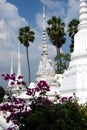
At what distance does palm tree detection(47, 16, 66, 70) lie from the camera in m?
46.6

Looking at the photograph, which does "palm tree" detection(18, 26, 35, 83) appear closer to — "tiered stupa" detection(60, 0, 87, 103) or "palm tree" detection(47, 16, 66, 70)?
"palm tree" detection(47, 16, 66, 70)

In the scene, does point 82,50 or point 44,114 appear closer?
point 44,114

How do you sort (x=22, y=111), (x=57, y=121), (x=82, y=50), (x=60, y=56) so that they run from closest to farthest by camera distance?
1. (x=57, y=121)
2. (x=22, y=111)
3. (x=82, y=50)
4. (x=60, y=56)

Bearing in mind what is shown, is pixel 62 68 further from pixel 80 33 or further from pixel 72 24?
pixel 80 33

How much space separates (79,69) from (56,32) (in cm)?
2125

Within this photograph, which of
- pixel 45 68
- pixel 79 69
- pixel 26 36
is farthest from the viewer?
pixel 26 36

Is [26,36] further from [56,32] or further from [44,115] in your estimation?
[44,115]

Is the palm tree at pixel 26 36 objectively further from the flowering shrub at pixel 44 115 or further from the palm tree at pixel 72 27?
the flowering shrub at pixel 44 115

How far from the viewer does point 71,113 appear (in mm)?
9477

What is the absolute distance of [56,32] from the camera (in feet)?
153

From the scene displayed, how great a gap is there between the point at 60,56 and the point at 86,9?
15.6 meters

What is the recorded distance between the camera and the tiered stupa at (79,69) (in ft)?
82.5

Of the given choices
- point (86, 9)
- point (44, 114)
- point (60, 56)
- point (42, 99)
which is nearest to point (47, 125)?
point (44, 114)

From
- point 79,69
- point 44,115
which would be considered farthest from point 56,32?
point 44,115
